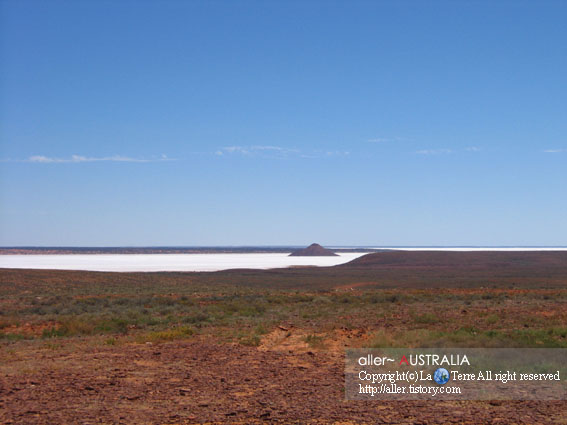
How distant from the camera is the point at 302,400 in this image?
9117 mm

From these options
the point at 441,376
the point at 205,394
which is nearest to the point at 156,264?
the point at 205,394

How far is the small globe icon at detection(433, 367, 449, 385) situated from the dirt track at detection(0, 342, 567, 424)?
1.43 m

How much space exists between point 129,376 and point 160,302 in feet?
64.3

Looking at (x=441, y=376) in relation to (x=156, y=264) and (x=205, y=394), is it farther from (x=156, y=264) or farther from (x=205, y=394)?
(x=156, y=264)

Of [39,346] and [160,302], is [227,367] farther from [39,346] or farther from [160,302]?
[160,302]

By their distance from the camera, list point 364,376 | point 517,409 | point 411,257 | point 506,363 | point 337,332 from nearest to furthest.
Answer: point 517,409
point 364,376
point 506,363
point 337,332
point 411,257

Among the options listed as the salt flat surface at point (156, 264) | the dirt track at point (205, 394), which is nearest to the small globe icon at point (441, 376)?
the dirt track at point (205, 394)

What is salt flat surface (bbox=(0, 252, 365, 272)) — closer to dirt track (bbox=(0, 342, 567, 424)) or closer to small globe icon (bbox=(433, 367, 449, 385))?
dirt track (bbox=(0, 342, 567, 424))

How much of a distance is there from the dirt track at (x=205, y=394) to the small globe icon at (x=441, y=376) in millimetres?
1434

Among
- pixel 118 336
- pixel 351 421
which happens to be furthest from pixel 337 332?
pixel 351 421

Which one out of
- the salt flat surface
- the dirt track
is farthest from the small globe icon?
the salt flat surface

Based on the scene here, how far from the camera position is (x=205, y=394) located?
9.56 meters

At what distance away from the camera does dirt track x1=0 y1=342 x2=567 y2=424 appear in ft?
26.8

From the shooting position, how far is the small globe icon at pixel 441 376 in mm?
10393
